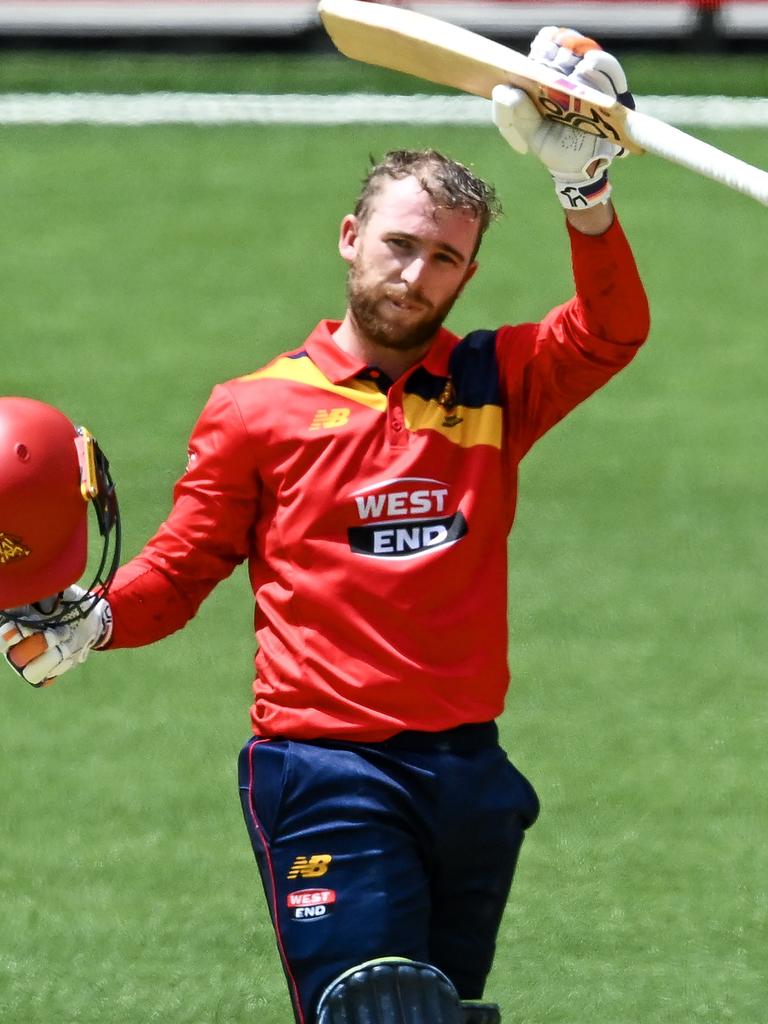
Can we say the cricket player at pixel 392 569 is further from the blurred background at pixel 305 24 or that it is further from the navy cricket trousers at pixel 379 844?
the blurred background at pixel 305 24

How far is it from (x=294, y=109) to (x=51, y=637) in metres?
10.2

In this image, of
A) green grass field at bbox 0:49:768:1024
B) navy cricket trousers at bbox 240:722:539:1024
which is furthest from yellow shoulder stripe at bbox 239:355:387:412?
green grass field at bbox 0:49:768:1024

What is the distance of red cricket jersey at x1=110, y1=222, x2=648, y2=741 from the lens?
379 centimetres

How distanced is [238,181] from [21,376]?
3.03 metres

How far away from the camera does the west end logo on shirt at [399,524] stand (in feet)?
12.6

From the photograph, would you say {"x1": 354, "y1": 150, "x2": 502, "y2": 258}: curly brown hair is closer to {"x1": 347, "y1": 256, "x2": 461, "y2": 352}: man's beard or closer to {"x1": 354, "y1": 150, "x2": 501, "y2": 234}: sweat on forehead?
{"x1": 354, "y1": 150, "x2": 501, "y2": 234}: sweat on forehead

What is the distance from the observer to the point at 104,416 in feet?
31.2

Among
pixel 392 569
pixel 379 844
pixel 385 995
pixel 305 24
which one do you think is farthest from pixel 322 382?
pixel 305 24

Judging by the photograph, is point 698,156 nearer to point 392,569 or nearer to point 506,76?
point 506,76

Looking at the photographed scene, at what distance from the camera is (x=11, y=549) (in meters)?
3.85

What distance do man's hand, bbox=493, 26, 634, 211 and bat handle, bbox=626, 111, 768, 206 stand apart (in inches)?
4.5

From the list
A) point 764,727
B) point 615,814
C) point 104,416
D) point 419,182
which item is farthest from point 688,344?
point 419,182

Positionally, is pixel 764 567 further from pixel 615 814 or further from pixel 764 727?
pixel 615 814

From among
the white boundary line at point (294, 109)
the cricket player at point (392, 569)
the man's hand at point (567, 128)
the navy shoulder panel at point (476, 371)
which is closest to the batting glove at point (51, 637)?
the cricket player at point (392, 569)
